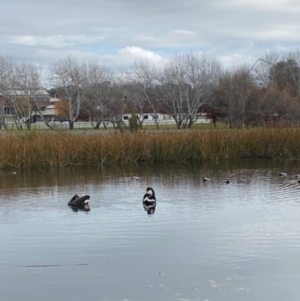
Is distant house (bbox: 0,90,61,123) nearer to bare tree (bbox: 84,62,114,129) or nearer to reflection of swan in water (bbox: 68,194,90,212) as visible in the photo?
bare tree (bbox: 84,62,114,129)

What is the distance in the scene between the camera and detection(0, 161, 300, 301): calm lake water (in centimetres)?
720

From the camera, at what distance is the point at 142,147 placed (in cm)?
2380

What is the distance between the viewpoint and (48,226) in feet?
35.6

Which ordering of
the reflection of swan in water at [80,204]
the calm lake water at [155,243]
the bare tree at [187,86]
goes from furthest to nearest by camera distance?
1. the bare tree at [187,86]
2. the reflection of swan in water at [80,204]
3. the calm lake water at [155,243]

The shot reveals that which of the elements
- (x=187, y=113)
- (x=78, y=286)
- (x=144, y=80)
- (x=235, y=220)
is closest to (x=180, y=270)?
(x=78, y=286)

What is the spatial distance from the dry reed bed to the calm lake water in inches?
218

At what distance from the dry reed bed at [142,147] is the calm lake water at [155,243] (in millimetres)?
5537

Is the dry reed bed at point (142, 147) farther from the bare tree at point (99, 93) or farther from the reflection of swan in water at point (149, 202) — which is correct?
the bare tree at point (99, 93)

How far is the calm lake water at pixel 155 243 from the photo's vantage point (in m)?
7.20

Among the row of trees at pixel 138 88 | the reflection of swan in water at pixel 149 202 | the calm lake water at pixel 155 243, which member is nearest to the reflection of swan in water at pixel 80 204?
the calm lake water at pixel 155 243

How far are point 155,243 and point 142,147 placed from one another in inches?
571

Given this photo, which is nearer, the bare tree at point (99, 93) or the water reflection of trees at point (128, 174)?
the water reflection of trees at point (128, 174)

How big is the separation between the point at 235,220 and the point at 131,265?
136 inches

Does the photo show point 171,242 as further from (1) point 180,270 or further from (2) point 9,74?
(2) point 9,74
